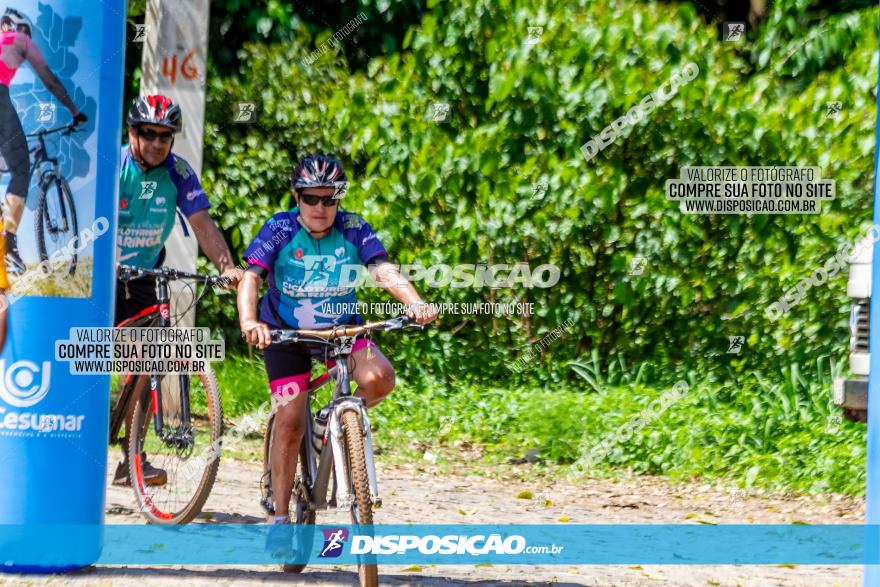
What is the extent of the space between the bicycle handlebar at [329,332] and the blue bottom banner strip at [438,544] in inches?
29.1

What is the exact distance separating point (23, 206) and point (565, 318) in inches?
192

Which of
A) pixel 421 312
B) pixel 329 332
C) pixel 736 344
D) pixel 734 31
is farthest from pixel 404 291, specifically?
pixel 734 31

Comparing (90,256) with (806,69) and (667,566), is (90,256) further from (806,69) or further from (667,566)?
(806,69)

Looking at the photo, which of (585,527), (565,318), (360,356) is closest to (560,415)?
(565,318)

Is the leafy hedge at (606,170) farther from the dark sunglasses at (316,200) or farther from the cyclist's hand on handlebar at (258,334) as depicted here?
the cyclist's hand on handlebar at (258,334)

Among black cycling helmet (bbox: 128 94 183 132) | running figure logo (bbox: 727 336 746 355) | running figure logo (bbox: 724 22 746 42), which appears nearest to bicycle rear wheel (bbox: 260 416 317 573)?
black cycling helmet (bbox: 128 94 183 132)

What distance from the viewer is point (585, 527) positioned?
7227 mm

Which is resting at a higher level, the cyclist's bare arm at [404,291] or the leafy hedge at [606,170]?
the leafy hedge at [606,170]

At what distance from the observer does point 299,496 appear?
5.81m

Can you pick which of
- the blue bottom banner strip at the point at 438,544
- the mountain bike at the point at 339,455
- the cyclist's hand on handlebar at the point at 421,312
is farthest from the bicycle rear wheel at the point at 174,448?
the cyclist's hand on handlebar at the point at 421,312

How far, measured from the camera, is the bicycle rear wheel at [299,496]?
5.78 metres

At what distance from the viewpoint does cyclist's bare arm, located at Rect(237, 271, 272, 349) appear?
532cm

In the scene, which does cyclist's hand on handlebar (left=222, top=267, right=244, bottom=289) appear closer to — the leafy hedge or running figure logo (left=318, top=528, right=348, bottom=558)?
running figure logo (left=318, top=528, right=348, bottom=558)

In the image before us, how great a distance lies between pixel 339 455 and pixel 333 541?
496mm
